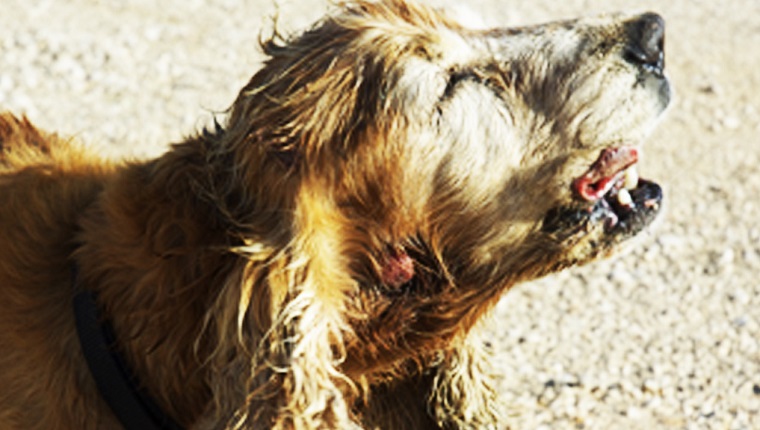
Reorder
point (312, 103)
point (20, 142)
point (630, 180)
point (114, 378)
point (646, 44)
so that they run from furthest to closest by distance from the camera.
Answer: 1. point (20, 142)
2. point (630, 180)
3. point (646, 44)
4. point (114, 378)
5. point (312, 103)

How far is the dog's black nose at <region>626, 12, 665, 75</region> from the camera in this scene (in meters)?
4.08

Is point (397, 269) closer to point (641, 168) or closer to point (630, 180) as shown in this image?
point (630, 180)

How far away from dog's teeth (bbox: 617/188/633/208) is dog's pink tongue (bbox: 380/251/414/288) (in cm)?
73

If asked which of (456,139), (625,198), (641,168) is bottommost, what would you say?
(641,168)

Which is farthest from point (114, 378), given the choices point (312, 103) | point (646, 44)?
point (646, 44)

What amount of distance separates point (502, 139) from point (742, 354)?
2633mm

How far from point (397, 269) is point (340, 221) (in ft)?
0.81

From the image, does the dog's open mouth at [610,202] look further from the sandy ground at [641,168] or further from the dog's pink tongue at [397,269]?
the sandy ground at [641,168]

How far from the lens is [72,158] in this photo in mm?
4820

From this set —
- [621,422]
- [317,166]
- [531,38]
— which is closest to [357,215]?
[317,166]

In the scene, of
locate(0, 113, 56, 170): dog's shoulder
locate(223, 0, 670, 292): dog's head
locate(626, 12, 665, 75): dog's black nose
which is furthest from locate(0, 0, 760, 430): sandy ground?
locate(626, 12, 665, 75): dog's black nose

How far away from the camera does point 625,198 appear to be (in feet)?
13.7

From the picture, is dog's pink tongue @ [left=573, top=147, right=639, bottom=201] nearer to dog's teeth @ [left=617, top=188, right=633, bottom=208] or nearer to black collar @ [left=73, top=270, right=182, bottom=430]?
dog's teeth @ [left=617, top=188, right=633, bottom=208]

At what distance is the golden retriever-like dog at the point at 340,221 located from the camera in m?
3.88
